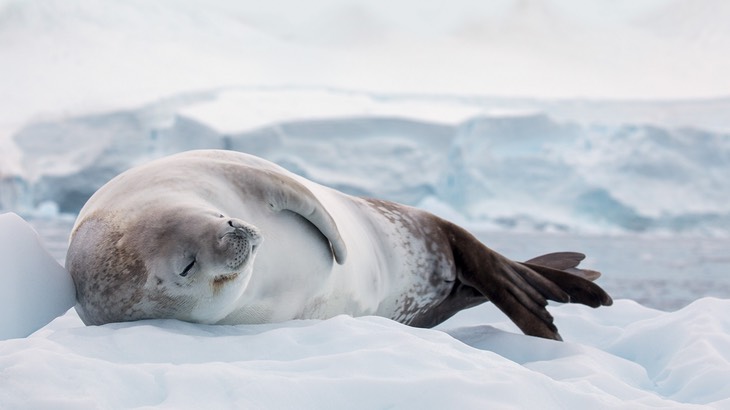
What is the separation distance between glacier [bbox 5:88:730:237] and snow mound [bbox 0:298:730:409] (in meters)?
18.9

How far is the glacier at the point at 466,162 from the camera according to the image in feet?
71.8

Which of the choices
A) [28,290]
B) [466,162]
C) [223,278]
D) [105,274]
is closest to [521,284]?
[223,278]

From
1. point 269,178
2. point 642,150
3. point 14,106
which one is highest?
point 269,178

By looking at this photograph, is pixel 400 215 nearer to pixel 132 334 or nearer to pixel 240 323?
pixel 240 323

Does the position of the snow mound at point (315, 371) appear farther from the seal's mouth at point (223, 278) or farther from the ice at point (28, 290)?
the ice at point (28, 290)

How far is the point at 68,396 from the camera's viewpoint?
142cm

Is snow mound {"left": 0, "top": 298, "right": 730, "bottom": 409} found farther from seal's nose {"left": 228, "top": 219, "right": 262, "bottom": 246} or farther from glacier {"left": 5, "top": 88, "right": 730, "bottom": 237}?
glacier {"left": 5, "top": 88, "right": 730, "bottom": 237}

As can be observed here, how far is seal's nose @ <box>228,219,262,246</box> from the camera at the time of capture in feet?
6.47

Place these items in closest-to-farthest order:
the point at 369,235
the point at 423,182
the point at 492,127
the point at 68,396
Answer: the point at 68,396
the point at 369,235
the point at 423,182
the point at 492,127

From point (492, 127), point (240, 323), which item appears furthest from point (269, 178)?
point (492, 127)

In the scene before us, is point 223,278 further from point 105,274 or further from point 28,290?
point 28,290

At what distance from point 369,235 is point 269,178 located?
0.70 metres

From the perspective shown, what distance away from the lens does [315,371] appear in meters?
1.70

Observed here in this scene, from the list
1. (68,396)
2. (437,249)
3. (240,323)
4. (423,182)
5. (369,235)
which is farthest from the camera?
(423,182)
